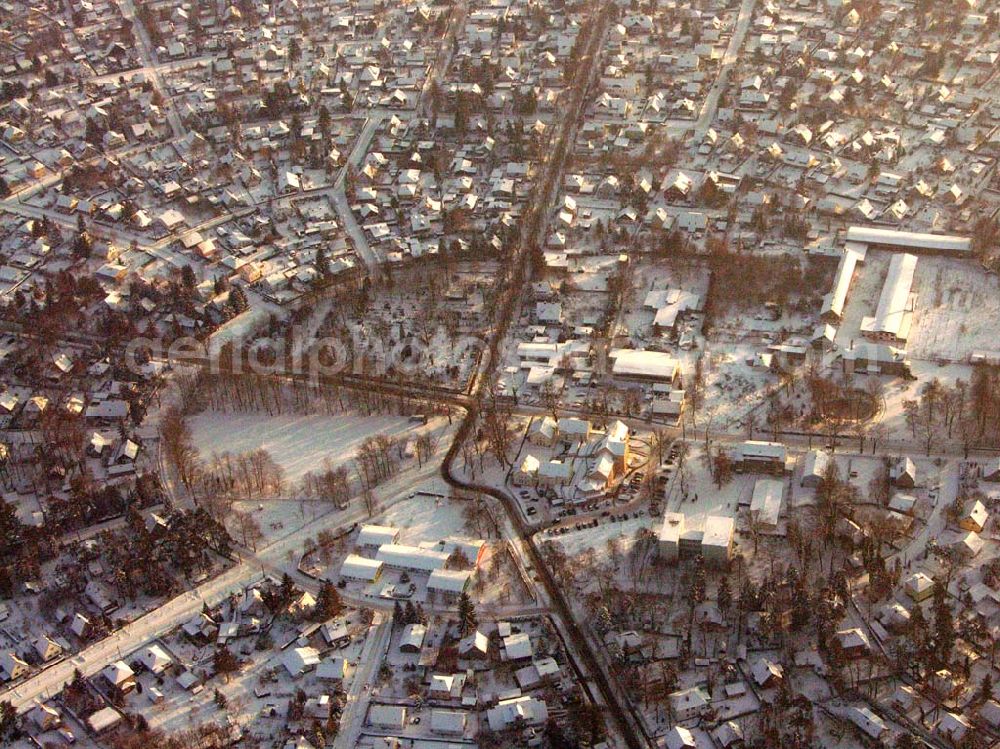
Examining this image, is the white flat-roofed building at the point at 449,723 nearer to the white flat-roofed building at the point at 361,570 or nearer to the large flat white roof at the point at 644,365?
the white flat-roofed building at the point at 361,570

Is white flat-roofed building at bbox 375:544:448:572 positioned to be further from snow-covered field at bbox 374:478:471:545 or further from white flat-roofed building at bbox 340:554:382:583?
snow-covered field at bbox 374:478:471:545

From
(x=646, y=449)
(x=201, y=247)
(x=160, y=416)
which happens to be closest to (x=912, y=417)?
(x=646, y=449)

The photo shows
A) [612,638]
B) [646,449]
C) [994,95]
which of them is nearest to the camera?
[612,638]

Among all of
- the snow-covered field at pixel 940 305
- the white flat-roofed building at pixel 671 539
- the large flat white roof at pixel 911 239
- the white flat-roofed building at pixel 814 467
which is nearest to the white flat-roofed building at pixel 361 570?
the white flat-roofed building at pixel 671 539

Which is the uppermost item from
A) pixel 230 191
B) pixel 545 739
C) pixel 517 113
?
pixel 517 113

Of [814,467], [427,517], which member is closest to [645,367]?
[814,467]

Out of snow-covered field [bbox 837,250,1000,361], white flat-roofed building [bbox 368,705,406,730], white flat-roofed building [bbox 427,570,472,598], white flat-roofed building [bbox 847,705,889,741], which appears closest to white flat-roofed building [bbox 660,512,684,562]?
white flat-roofed building [bbox 427,570,472,598]

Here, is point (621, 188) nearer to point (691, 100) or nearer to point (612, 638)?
point (691, 100)
